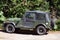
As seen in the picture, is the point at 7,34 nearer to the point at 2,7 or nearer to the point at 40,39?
the point at 40,39

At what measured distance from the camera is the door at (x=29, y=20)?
15078 mm

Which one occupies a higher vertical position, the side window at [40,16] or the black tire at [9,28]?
the side window at [40,16]

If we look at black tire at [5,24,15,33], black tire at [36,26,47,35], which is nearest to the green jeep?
black tire at [36,26,47,35]

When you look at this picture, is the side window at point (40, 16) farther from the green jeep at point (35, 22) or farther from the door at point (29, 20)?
the door at point (29, 20)

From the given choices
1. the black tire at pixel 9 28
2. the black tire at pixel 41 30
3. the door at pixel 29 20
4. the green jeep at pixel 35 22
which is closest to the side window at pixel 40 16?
the green jeep at pixel 35 22

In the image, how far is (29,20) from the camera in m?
15.1

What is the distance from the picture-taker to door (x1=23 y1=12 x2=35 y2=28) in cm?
1508

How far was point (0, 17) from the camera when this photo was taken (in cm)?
1939

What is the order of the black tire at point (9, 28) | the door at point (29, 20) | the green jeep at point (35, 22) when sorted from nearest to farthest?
1. the green jeep at point (35, 22)
2. the door at point (29, 20)
3. the black tire at point (9, 28)

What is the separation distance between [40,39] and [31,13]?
2.26 meters

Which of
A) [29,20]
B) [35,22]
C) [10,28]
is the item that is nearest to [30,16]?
[29,20]

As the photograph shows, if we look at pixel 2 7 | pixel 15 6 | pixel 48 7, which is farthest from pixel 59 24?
pixel 2 7

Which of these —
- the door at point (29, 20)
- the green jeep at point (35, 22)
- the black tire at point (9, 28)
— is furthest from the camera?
the black tire at point (9, 28)

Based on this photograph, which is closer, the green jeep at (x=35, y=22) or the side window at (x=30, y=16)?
the green jeep at (x=35, y=22)
